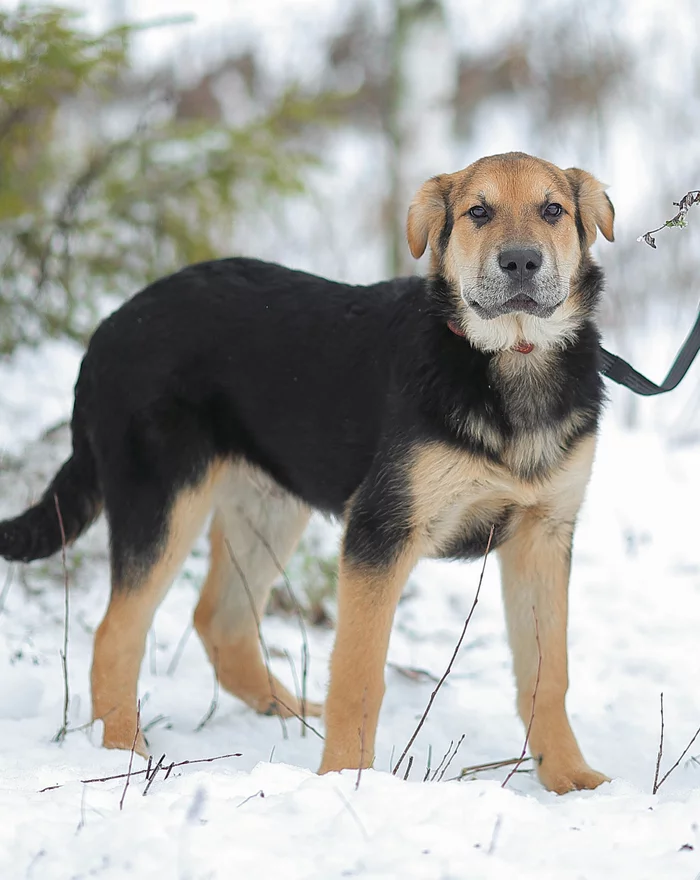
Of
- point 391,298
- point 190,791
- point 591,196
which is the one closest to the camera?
point 190,791

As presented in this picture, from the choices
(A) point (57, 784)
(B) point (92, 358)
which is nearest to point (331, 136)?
(B) point (92, 358)

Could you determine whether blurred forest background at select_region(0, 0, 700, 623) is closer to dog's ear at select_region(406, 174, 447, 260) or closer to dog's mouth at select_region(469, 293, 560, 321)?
dog's ear at select_region(406, 174, 447, 260)

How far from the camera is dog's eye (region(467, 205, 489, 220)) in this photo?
139 inches

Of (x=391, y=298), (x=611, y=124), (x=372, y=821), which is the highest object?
(x=611, y=124)

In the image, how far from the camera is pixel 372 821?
244 cm

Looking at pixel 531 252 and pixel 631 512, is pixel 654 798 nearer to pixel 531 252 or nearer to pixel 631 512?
pixel 531 252

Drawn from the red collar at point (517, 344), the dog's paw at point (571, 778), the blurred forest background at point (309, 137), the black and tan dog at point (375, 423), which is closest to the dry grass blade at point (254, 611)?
the black and tan dog at point (375, 423)

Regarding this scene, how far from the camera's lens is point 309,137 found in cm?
1509

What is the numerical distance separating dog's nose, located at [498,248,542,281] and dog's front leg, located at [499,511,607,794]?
93 centimetres

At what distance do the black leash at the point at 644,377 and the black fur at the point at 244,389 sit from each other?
0.77 feet

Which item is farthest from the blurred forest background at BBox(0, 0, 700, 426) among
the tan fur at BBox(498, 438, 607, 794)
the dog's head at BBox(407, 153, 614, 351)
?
the tan fur at BBox(498, 438, 607, 794)

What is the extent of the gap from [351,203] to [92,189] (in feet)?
23.5

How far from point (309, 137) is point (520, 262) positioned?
12.5m

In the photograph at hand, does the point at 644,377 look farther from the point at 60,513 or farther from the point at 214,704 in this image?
the point at 60,513
